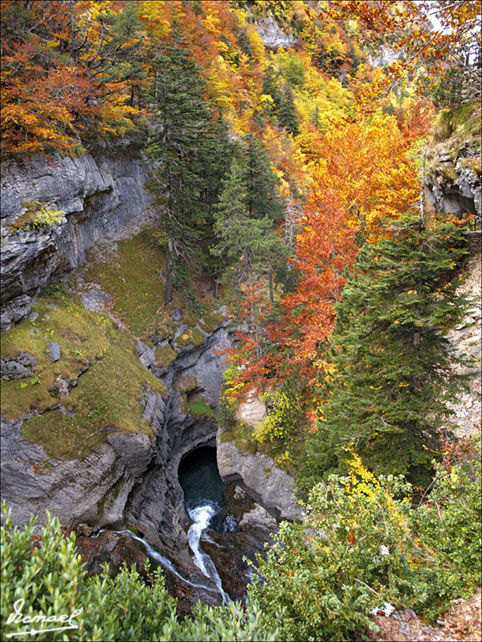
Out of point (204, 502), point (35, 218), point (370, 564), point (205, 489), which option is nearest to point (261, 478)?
point (204, 502)

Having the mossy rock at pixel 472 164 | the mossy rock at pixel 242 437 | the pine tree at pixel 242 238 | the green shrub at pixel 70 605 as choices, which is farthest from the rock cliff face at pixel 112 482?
the mossy rock at pixel 472 164

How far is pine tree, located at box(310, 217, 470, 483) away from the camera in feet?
29.1

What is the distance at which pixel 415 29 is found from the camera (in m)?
5.54

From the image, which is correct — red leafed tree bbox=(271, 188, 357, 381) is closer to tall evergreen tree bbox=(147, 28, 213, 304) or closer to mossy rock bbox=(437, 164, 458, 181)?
mossy rock bbox=(437, 164, 458, 181)

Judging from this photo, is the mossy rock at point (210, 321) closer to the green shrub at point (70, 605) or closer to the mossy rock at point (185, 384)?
the mossy rock at point (185, 384)

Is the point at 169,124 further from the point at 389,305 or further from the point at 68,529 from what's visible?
the point at 68,529

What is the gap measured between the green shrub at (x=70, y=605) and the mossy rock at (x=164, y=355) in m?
19.1

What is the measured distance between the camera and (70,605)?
3.78 m

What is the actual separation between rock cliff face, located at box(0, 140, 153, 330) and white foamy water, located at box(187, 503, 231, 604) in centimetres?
1460

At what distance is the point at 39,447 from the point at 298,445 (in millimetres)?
11692

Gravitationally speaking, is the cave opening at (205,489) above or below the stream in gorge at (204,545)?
below

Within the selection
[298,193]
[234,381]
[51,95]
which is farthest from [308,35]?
[234,381]

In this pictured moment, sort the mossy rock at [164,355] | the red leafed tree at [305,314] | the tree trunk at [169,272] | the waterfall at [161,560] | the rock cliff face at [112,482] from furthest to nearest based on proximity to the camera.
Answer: the tree trunk at [169,272]
the mossy rock at [164,355]
the red leafed tree at [305,314]
the waterfall at [161,560]
the rock cliff face at [112,482]

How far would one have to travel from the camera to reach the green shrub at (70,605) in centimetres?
355
